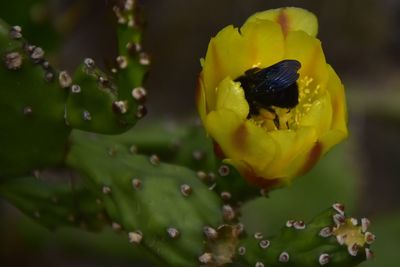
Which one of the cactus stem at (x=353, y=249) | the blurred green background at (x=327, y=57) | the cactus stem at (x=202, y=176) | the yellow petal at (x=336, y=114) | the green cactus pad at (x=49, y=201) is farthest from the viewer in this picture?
the blurred green background at (x=327, y=57)

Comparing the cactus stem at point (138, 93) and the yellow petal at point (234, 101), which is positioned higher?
the yellow petal at point (234, 101)

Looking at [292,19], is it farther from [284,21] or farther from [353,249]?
[353,249]

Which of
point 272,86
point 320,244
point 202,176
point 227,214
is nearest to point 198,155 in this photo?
point 202,176

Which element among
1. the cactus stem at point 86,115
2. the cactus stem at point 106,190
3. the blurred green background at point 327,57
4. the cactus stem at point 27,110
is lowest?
the blurred green background at point 327,57

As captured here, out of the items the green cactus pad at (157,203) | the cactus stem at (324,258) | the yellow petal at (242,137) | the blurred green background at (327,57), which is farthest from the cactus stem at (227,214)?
the blurred green background at (327,57)

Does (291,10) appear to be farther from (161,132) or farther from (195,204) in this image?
(161,132)

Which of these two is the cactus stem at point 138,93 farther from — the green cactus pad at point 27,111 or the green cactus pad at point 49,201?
the green cactus pad at point 49,201
